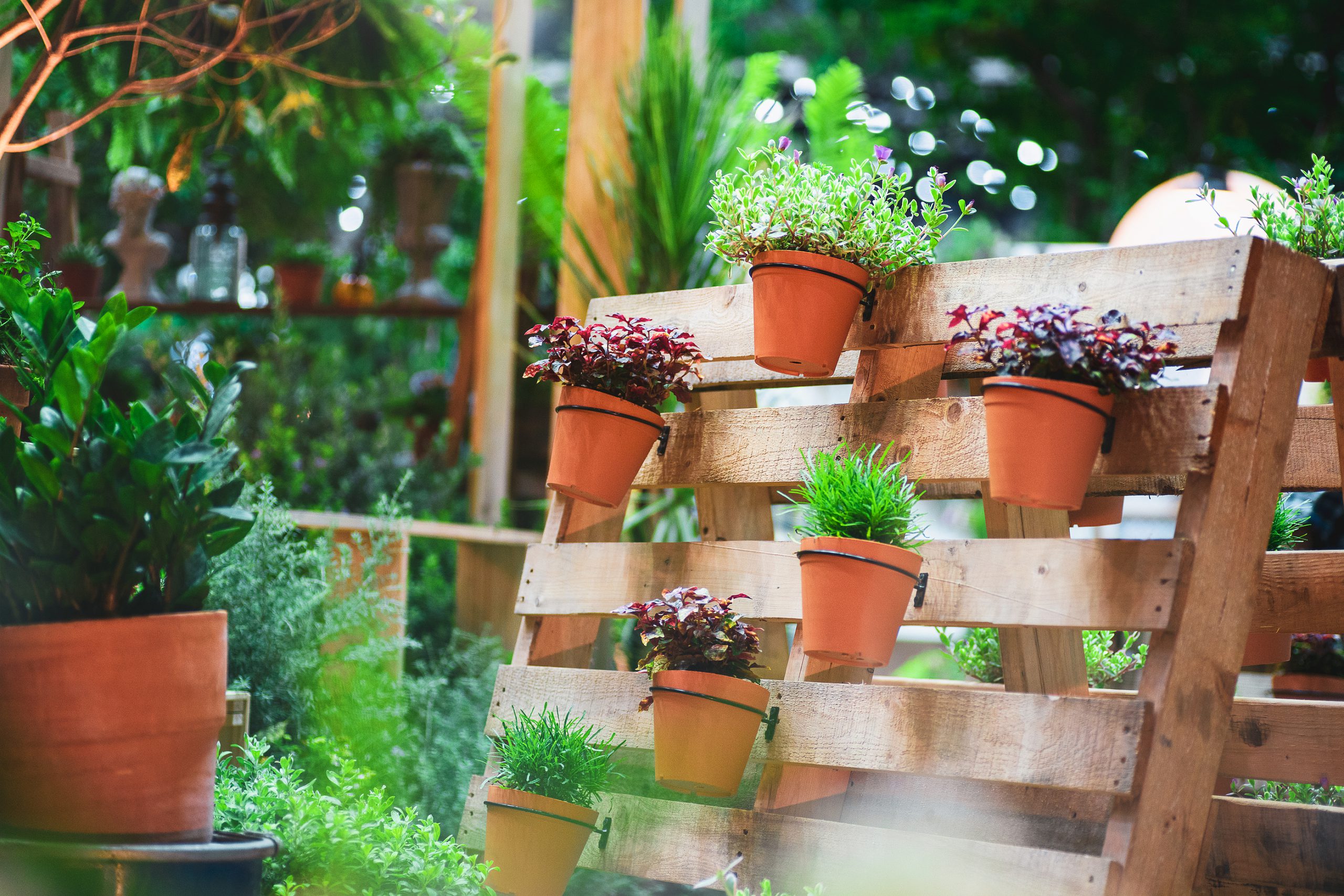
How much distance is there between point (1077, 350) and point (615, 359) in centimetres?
71

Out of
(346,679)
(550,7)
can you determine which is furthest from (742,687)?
(550,7)

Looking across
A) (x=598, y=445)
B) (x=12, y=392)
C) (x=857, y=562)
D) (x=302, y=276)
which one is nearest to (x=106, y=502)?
(x=12, y=392)

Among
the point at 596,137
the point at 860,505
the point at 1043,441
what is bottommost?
Answer: the point at 860,505

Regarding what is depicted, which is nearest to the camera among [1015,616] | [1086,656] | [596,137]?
[1015,616]

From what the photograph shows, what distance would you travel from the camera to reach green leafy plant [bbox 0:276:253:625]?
1.26 m

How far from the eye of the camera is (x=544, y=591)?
6.75ft

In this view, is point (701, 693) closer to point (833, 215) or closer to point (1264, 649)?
point (833, 215)

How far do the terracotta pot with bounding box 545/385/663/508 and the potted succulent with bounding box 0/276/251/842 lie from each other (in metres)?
0.62

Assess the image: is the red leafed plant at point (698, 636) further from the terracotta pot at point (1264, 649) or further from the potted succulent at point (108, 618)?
the terracotta pot at point (1264, 649)

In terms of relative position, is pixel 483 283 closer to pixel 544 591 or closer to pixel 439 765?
pixel 439 765

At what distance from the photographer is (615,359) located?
6.09ft

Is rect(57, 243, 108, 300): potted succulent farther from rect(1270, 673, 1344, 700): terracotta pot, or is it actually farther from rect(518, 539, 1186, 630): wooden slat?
rect(1270, 673, 1344, 700): terracotta pot

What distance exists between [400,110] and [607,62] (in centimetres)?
95

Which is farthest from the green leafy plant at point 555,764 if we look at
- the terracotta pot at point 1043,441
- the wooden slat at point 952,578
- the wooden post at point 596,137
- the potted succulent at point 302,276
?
the potted succulent at point 302,276
